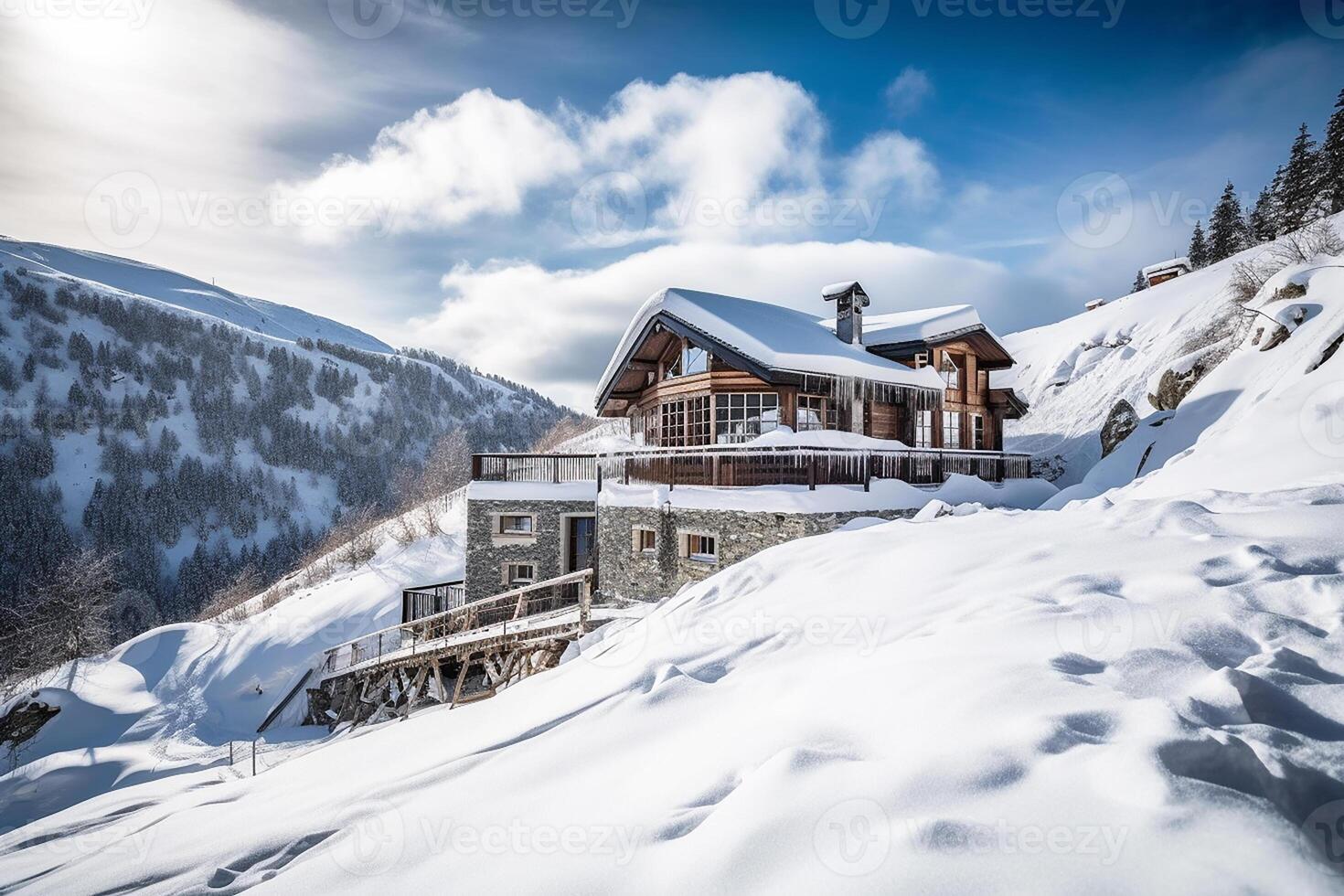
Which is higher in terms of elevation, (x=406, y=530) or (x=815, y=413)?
(x=815, y=413)

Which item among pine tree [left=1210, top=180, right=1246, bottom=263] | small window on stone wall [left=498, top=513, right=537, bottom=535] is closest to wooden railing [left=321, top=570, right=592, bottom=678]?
small window on stone wall [left=498, top=513, right=537, bottom=535]

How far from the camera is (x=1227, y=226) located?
45750 millimetres

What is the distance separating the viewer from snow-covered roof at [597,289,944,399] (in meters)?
13.8

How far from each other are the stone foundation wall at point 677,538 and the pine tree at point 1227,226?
184ft

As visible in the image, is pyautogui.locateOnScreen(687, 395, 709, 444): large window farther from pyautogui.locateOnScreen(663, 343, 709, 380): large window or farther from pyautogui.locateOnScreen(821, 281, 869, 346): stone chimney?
pyautogui.locateOnScreen(821, 281, 869, 346): stone chimney

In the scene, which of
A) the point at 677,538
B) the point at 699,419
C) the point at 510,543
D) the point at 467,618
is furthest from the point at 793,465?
the point at 467,618

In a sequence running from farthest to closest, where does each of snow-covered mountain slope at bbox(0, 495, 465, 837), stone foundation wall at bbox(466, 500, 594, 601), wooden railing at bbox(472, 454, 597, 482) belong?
wooden railing at bbox(472, 454, 597, 482), stone foundation wall at bbox(466, 500, 594, 601), snow-covered mountain slope at bbox(0, 495, 465, 837)

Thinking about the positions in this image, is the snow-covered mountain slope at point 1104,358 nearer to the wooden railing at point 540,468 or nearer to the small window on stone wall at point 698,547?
the small window on stone wall at point 698,547

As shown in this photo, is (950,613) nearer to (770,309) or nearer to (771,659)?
(771,659)

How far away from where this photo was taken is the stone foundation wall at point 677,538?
11.2 metres

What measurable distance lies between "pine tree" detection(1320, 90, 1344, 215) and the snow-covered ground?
1682 inches

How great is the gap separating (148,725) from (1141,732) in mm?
23893

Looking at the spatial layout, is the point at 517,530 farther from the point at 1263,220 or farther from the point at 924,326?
the point at 1263,220

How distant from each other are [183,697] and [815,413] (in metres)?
23.4
